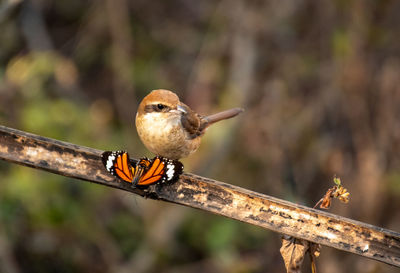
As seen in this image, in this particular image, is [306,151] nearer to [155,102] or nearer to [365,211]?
[365,211]

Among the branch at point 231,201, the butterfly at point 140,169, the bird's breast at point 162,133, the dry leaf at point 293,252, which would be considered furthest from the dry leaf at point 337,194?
the bird's breast at point 162,133

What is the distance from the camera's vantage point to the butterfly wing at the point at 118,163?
8.10ft

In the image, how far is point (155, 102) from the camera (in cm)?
354

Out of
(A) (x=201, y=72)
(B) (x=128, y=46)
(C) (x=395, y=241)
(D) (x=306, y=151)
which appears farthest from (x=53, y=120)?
(C) (x=395, y=241)

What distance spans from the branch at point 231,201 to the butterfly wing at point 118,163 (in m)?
0.07

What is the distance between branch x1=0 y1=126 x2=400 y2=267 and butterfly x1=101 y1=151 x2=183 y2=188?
0.07 m

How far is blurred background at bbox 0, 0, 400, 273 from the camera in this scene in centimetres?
518

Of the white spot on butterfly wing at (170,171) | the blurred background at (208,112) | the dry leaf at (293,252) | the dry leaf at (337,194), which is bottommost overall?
the dry leaf at (293,252)

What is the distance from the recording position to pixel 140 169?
2521 millimetres

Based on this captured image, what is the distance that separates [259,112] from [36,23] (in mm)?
3181

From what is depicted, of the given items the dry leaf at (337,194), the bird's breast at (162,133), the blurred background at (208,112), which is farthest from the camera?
the blurred background at (208,112)

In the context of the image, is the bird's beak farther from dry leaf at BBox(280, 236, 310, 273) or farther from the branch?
dry leaf at BBox(280, 236, 310, 273)

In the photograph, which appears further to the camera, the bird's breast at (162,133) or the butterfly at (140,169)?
the bird's breast at (162,133)

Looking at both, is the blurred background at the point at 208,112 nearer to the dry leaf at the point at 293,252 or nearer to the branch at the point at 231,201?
the branch at the point at 231,201
